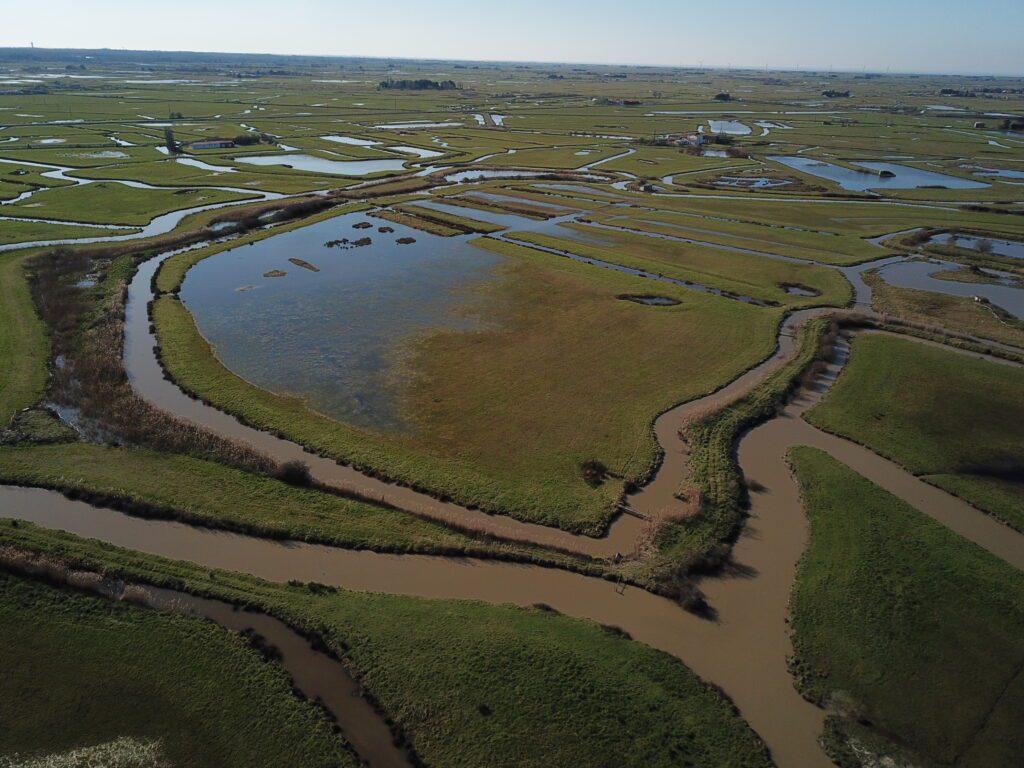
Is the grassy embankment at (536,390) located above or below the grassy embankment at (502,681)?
above

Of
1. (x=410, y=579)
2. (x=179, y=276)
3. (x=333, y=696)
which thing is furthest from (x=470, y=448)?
(x=179, y=276)

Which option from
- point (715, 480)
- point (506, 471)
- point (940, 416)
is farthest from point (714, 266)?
point (506, 471)

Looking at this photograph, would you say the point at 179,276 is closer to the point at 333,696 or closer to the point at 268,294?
the point at 268,294

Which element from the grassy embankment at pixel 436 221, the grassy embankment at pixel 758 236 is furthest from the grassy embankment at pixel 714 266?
the grassy embankment at pixel 436 221

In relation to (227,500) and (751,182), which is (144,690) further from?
(751,182)

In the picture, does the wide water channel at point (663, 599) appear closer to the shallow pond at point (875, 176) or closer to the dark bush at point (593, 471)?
the dark bush at point (593, 471)

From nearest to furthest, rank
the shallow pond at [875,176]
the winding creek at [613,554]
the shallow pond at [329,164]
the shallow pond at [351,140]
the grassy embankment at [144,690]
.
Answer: the grassy embankment at [144,690], the winding creek at [613,554], the shallow pond at [875,176], the shallow pond at [329,164], the shallow pond at [351,140]

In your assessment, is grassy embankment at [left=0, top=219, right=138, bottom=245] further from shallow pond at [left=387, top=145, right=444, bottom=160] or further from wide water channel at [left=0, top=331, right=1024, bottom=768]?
shallow pond at [left=387, top=145, right=444, bottom=160]
